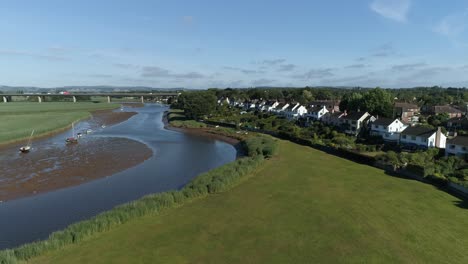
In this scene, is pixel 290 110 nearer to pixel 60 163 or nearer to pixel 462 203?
pixel 60 163

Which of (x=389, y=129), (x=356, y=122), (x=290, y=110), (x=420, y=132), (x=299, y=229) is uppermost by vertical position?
(x=290, y=110)

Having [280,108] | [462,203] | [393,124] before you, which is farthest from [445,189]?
[280,108]

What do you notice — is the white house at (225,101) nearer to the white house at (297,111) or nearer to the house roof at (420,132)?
the white house at (297,111)

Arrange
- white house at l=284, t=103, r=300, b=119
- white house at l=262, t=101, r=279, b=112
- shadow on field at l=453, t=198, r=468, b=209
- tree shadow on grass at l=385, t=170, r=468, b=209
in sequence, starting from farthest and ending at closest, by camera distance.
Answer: white house at l=262, t=101, r=279, b=112
white house at l=284, t=103, r=300, b=119
tree shadow on grass at l=385, t=170, r=468, b=209
shadow on field at l=453, t=198, r=468, b=209

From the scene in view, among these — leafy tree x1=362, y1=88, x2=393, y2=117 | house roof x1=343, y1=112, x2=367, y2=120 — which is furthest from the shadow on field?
leafy tree x1=362, y1=88, x2=393, y2=117

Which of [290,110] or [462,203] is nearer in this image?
[462,203]

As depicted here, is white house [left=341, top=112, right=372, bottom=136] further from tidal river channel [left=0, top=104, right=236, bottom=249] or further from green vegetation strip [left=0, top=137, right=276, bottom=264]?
green vegetation strip [left=0, top=137, right=276, bottom=264]

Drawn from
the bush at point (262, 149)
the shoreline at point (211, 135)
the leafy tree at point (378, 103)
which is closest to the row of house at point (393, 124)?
the leafy tree at point (378, 103)
